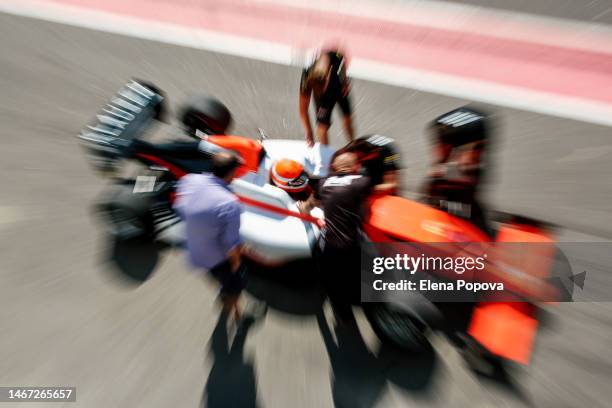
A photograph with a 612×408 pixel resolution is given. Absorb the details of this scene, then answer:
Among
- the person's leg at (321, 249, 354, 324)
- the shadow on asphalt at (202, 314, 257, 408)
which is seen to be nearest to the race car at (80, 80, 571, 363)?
the person's leg at (321, 249, 354, 324)

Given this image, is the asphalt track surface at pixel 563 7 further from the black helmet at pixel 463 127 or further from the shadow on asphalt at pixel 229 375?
the shadow on asphalt at pixel 229 375

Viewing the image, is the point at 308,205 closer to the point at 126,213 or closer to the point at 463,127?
the point at 463,127

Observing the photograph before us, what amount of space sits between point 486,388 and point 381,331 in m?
0.83

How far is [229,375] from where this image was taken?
271 centimetres

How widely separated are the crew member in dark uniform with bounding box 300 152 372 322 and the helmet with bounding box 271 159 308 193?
1.62 ft

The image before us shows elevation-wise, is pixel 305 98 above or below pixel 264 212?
above

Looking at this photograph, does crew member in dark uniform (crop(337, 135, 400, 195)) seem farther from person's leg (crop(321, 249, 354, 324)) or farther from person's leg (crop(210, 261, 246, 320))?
person's leg (crop(210, 261, 246, 320))

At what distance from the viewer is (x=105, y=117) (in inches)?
121

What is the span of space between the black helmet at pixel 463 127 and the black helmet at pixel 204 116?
195 centimetres

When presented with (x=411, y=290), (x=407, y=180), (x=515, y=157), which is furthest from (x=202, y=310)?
(x=515, y=157)

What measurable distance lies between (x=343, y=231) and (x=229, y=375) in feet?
4.45

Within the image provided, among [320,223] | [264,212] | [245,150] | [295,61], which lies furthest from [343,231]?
[295,61]

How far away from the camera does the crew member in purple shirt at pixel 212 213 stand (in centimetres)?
225

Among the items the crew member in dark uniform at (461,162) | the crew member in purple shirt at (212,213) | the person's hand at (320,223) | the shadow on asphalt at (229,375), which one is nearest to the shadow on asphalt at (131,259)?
the shadow on asphalt at (229,375)
